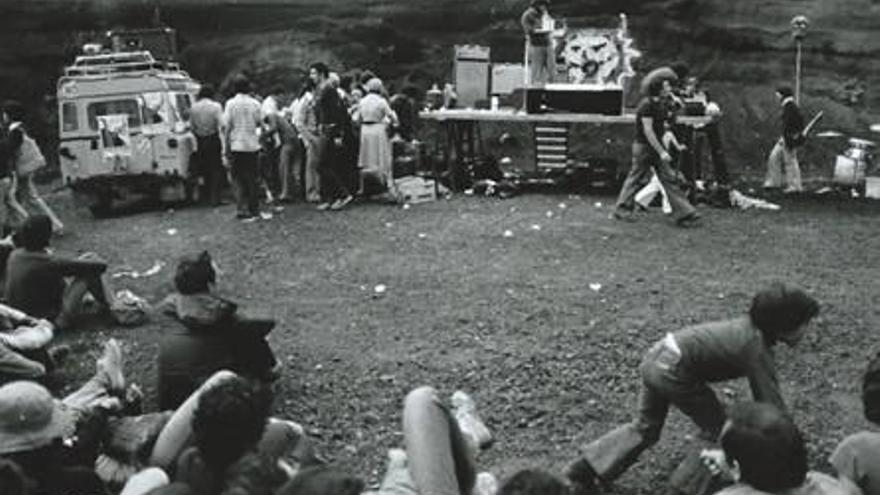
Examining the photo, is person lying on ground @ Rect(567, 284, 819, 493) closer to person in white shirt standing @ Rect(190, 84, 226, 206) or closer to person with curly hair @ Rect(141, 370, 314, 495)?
person with curly hair @ Rect(141, 370, 314, 495)

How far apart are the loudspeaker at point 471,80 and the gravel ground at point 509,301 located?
445 cm

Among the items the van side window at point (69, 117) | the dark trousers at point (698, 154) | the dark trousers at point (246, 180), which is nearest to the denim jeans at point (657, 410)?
the dark trousers at point (246, 180)

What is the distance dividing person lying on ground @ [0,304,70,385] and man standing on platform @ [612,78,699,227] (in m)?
7.47

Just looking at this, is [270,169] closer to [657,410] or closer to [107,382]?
[107,382]

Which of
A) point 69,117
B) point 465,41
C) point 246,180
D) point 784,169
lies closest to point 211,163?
point 69,117

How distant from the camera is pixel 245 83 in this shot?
16578 mm

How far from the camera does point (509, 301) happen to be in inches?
432

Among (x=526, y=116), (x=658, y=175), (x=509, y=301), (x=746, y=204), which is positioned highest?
(x=526, y=116)

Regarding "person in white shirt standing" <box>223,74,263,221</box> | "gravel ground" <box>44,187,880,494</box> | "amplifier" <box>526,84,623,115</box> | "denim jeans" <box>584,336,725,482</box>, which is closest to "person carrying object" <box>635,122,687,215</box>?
"gravel ground" <box>44,187,880,494</box>

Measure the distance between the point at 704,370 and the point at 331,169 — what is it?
37.3 feet

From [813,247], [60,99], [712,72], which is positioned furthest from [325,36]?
[813,247]

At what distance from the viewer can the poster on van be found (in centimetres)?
1877

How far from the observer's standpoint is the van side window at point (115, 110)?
62.6ft

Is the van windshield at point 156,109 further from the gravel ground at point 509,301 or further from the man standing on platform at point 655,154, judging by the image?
the man standing on platform at point 655,154
